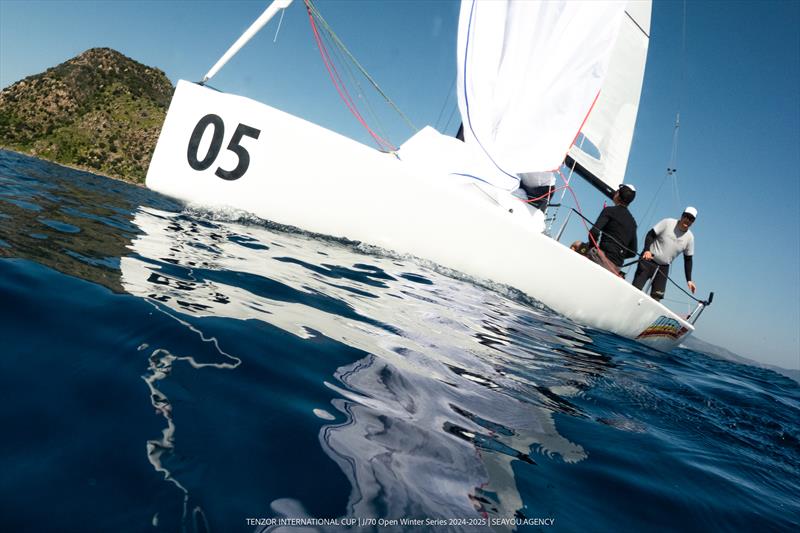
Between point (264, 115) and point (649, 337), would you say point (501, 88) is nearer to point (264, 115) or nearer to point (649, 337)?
point (264, 115)

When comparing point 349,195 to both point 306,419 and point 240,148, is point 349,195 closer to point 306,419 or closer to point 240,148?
point 240,148

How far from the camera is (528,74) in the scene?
13.5 ft

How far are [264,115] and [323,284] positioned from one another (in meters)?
1.91

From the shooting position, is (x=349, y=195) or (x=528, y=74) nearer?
(x=349, y=195)

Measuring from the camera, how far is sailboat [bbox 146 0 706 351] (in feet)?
11.8

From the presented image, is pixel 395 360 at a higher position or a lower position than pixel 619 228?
lower

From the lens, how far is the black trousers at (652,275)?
16.4ft

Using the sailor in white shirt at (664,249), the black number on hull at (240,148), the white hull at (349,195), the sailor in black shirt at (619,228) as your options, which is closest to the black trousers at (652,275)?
the sailor in white shirt at (664,249)

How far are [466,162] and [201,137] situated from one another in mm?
2445

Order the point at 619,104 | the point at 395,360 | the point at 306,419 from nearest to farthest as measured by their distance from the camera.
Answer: the point at 306,419 → the point at 395,360 → the point at 619,104

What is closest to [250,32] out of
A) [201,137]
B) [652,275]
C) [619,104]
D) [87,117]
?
[201,137]

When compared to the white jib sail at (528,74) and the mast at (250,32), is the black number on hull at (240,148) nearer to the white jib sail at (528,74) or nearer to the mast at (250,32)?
the mast at (250,32)

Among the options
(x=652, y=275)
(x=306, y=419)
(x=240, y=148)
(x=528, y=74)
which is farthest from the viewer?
(x=652, y=275)

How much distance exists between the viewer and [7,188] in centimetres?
360
